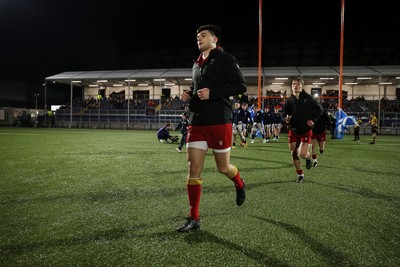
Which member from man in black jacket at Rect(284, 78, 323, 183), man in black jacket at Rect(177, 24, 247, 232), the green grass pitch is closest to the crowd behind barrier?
man in black jacket at Rect(284, 78, 323, 183)

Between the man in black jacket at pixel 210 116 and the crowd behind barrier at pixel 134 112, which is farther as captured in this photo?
the crowd behind barrier at pixel 134 112

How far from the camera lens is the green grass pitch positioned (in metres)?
2.68

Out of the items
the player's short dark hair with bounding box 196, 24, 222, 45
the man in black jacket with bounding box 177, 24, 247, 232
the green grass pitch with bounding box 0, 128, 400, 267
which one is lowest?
the green grass pitch with bounding box 0, 128, 400, 267

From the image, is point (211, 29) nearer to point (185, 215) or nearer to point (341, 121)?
point (185, 215)

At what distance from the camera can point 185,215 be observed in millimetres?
3947

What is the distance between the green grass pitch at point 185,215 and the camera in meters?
2.68

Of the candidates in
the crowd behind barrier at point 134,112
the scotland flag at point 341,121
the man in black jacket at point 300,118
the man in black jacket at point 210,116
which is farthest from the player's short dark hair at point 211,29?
the crowd behind barrier at point 134,112

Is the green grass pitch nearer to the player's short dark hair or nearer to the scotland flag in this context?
the player's short dark hair

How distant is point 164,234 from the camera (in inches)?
127

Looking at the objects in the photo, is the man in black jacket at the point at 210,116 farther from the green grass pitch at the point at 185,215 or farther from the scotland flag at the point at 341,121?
the scotland flag at the point at 341,121

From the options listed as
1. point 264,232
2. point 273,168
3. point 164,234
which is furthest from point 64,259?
point 273,168

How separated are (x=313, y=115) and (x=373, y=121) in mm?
14936

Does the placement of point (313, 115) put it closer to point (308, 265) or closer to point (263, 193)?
point (263, 193)

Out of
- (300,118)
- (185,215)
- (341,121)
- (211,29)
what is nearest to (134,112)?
(341,121)
